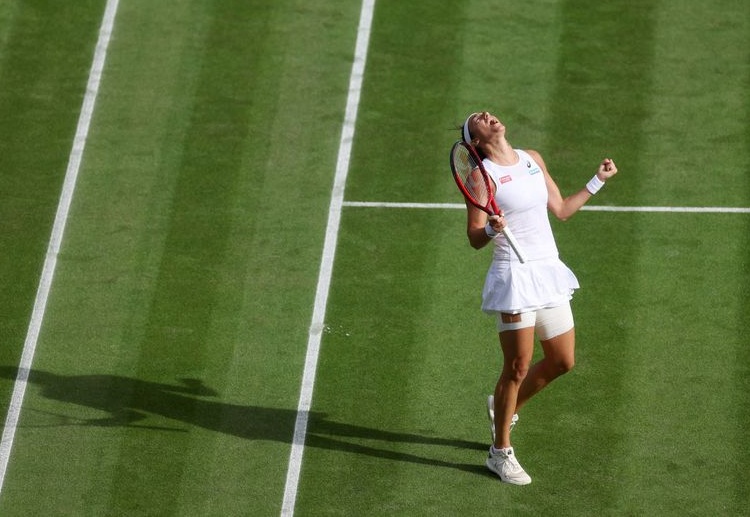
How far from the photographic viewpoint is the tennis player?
9555mm

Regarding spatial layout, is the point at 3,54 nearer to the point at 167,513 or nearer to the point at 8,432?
the point at 8,432

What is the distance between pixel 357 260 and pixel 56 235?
8.69 ft

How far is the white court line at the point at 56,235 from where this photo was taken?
1101 centimetres

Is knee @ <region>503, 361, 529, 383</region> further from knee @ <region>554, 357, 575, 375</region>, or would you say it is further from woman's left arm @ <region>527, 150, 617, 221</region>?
woman's left arm @ <region>527, 150, 617, 221</region>

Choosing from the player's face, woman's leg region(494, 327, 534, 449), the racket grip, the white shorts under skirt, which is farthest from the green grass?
the player's face

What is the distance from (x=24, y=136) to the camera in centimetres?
1377

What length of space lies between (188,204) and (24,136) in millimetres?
1939

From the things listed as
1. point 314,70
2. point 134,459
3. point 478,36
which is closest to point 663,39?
point 478,36

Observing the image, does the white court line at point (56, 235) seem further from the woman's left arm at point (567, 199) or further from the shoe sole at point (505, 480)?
the woman's left arm at point (567, 199)

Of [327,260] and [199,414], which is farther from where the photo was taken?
[327,260]

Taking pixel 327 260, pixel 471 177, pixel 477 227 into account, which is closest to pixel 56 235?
pixel 327 260

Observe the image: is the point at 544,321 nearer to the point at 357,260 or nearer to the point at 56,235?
the point at 357,260

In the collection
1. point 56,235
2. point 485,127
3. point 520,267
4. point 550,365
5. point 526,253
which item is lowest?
point 550,365

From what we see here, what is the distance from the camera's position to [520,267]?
9609mm
